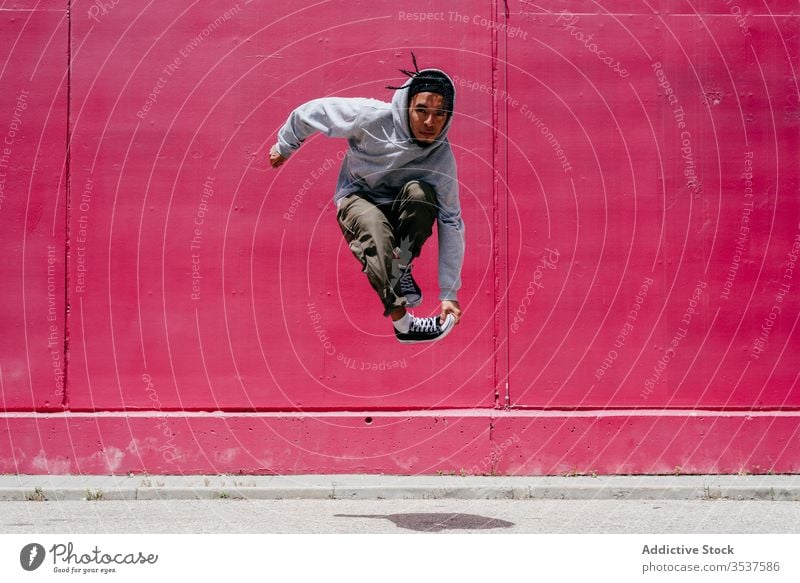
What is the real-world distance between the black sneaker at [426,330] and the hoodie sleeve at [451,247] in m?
0.23

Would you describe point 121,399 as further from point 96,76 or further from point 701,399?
point 701,399

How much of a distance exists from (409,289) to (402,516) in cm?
169

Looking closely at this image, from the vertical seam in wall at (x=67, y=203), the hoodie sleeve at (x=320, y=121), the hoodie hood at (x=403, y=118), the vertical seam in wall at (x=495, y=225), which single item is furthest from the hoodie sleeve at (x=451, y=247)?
the vertical seam in wall at (x=67, y=203)

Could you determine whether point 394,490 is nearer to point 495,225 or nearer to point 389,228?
point 495,225

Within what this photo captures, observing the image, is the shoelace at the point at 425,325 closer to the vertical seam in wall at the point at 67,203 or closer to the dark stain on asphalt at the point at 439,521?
the dark stain on asphalt at the point at 439,521

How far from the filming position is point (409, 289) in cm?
967

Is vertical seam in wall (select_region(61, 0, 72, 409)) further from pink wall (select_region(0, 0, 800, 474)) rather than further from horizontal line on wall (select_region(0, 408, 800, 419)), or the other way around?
horizontal line on wall (select_region(0, 408, 800, 419))

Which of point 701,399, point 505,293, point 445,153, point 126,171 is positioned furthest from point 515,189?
point 126,171

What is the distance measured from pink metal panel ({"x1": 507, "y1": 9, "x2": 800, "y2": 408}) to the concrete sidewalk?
3.60 ft

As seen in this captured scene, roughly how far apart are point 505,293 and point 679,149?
202 centimetres

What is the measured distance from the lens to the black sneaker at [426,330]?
A: 11016 mm

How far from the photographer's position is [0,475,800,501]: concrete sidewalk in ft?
33.8

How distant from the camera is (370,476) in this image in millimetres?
11062

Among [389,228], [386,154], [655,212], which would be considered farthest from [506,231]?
[389,228]
